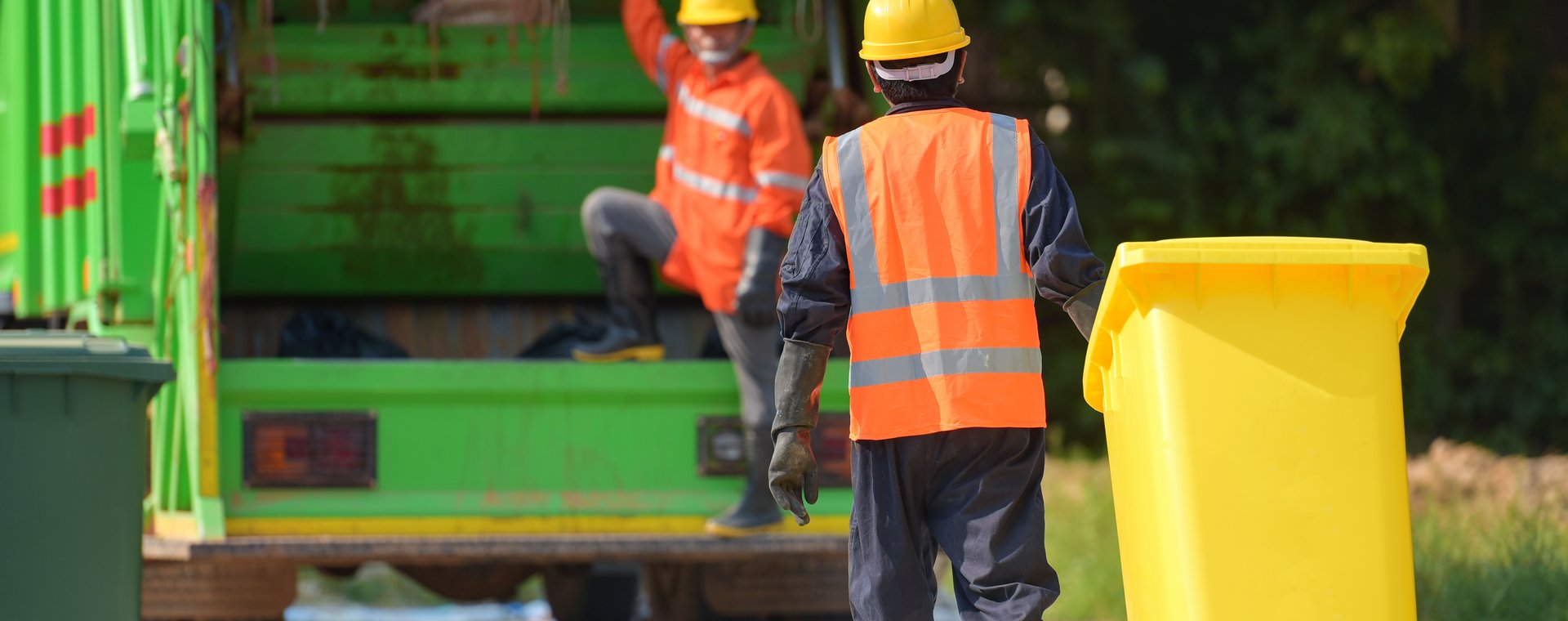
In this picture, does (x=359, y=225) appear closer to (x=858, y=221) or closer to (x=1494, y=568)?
(x=858, y=221)

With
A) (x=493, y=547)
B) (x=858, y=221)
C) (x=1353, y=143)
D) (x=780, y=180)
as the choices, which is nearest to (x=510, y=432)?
(x=493, y=547)

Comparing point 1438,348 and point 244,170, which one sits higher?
point 244,170

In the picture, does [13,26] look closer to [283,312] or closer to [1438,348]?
[283,312]

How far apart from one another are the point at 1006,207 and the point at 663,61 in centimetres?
202

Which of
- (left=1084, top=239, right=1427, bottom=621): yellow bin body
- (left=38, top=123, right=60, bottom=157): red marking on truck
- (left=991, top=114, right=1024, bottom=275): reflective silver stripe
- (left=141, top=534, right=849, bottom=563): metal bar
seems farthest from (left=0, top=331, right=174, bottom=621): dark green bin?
(left=1084, top=239, right=1427, bottom=621): yellow bin body

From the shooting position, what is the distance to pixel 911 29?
336 centimetres

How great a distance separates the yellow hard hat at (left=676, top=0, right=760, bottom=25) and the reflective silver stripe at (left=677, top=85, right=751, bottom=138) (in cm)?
18

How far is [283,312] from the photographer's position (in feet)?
19.2

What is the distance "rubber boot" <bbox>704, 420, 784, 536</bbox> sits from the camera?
467cm

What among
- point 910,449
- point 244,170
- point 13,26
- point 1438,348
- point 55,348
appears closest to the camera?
point 910,449

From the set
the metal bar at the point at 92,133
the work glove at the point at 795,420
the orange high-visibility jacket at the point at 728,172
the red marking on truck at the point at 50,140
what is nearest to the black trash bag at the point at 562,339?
the orange high-visibility jacket at the point at 728,172

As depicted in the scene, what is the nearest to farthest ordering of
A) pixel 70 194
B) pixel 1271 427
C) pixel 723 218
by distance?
pixel 1271 427, pixel 723 218, pixel 70 194

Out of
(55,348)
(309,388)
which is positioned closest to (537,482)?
(309,388)

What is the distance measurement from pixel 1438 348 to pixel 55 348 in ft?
24.4
